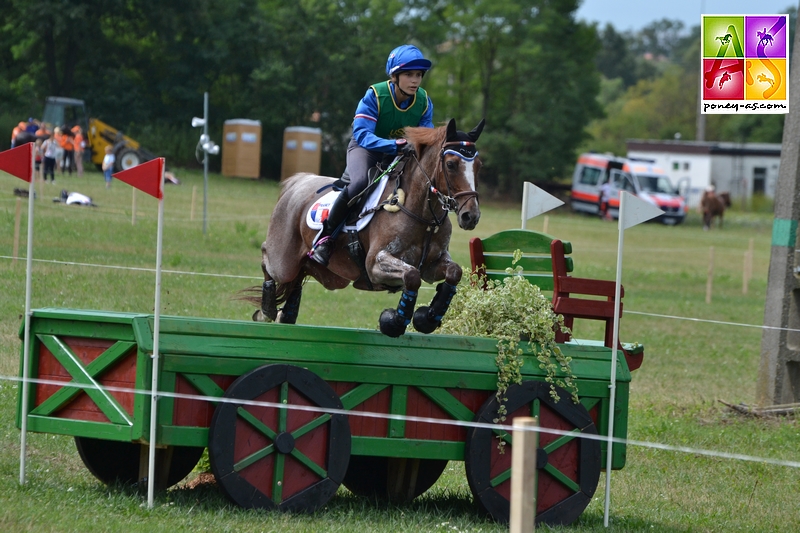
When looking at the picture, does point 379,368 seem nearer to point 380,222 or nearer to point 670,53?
point 380,222

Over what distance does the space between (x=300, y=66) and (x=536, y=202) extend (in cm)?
3725

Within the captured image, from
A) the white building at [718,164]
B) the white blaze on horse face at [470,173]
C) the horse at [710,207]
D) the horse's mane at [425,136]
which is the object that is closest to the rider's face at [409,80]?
the horse's mane at [425,136]

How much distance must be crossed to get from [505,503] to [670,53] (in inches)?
6849

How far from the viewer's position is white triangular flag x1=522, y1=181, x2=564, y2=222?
694 cm

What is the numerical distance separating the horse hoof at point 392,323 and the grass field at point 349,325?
3.47 feet

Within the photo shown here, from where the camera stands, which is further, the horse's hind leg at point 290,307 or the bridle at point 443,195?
the horse's hind leg at point 290,307

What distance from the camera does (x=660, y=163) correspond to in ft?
184

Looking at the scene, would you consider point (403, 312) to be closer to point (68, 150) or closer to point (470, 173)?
point (470, 173)

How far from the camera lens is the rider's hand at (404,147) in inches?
249

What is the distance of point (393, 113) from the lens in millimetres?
6656

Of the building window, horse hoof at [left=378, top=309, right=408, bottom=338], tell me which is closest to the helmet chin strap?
horse hoof at [left=378, top=309, right=408, bottom=338]

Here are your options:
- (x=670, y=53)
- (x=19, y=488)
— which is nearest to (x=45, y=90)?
(x=19, y=488)

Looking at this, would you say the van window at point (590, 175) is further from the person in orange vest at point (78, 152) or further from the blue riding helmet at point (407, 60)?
the blue riding helmet at point (407, 60)

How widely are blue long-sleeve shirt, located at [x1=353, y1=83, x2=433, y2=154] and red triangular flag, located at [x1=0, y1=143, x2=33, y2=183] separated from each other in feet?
6.87
